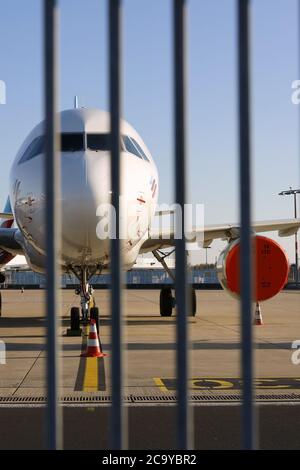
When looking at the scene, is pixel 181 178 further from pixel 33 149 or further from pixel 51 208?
pixel 33 149

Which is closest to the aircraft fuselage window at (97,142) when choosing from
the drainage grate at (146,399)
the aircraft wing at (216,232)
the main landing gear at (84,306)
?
the main landing gear at (84,306)

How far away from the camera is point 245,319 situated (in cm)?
239

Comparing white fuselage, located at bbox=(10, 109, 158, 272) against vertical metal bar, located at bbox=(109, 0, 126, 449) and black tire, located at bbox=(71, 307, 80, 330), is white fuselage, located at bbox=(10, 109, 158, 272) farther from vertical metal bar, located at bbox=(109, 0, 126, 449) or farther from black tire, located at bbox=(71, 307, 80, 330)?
vertical metal bar, located at bbox=(109, 0, 126, 449)

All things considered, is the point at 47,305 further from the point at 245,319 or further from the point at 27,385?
the point at 27,385

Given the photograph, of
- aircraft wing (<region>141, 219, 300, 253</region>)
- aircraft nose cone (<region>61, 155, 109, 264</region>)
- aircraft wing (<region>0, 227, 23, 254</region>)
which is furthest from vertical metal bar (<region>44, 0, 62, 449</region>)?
aircraft wing (<region>0, 227, 23, 254</region>)

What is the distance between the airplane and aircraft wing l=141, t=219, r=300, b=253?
1.24m

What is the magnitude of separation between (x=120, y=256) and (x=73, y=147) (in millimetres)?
9713

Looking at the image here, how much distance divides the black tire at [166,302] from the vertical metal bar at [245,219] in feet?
53.0

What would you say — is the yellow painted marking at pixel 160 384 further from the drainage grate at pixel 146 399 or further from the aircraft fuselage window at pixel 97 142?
the aircraft fuselage window at pixel 97 142

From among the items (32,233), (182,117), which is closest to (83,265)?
(32,233)

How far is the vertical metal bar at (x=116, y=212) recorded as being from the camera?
2365mm

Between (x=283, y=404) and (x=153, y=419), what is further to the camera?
(x=283, y=404)

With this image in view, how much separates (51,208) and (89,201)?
330 inches
